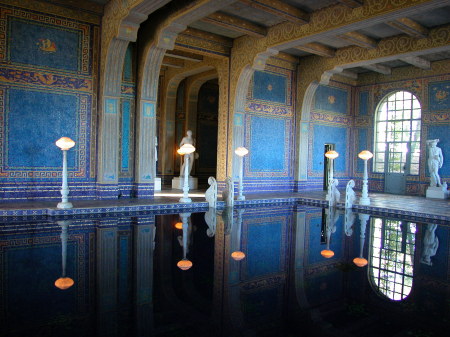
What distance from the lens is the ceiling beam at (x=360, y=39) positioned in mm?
10844

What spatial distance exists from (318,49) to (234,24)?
338cm

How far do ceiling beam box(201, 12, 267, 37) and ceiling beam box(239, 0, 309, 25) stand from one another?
3.94 feet

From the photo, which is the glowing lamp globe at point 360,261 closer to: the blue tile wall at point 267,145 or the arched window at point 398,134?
the blue tile wall at point 267,145

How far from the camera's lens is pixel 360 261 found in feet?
17.4

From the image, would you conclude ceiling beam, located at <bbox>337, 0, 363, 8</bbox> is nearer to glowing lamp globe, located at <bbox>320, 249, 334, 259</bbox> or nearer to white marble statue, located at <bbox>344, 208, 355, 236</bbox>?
white marble statue, located at <bbox>344, 208, 355, 236</bbox>

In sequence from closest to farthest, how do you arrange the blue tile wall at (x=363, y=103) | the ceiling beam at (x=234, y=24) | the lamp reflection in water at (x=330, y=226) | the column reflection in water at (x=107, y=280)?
the column reflection in water at (x=107, y=280), the lamp reflection in water at (x=330, y=226), the ceiling beam at (x=234, y=24), the blue tile wall at (x=363, y=103)

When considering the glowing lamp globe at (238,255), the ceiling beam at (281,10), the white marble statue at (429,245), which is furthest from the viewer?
the ceiling beam at (281,10)

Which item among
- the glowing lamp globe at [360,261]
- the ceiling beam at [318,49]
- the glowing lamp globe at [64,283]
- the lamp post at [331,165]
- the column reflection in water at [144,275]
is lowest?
the glowing lamp globe at [360,261]

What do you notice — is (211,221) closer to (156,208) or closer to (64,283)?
(156,208)

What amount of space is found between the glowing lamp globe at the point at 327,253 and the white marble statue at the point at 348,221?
1432 millimetres

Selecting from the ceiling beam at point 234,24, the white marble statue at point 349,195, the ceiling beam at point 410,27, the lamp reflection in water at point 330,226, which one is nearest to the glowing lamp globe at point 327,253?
the lamp reflection in water at point 330,226

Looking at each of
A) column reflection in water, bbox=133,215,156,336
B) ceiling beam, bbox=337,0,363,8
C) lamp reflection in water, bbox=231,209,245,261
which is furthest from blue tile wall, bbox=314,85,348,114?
column reflection in water, bbox=133,215,156,336

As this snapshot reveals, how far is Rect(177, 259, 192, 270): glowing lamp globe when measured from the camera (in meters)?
4.59

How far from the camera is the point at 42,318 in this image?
2980mm
